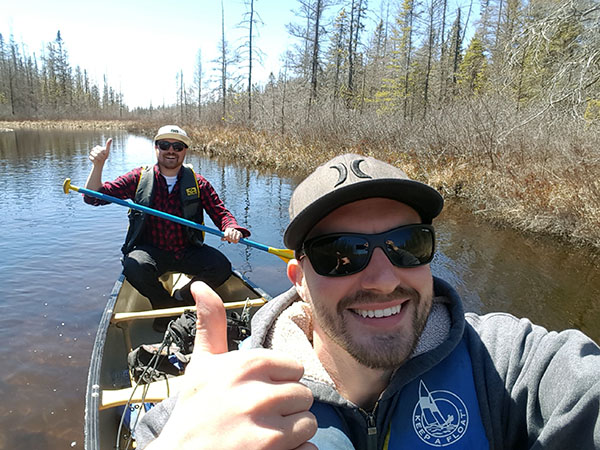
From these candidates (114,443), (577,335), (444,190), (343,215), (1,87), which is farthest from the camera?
(1,87)

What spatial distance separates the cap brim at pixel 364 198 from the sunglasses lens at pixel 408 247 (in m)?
0.11

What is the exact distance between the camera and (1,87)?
57.0 m

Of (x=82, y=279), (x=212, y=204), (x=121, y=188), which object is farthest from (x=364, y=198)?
(x=82, y=279)

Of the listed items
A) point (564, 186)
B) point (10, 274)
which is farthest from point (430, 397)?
point (564, 186)

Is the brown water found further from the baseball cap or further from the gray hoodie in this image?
the gray hoodie

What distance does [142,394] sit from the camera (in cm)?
271

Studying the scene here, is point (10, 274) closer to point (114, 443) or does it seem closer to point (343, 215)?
point (114, 443)

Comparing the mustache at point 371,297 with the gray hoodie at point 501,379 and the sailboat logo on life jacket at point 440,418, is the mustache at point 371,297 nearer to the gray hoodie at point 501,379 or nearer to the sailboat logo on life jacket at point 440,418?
the gray hoodie at point 501,379

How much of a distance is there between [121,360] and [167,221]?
6.07 feet

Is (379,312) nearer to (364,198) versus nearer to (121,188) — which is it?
(364,198)

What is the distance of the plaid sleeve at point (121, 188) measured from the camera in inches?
195

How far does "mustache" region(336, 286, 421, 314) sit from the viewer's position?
1.41 metres

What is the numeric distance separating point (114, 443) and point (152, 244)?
2.62 meters

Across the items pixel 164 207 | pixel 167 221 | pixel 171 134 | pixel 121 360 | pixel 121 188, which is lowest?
pixel 121 360
